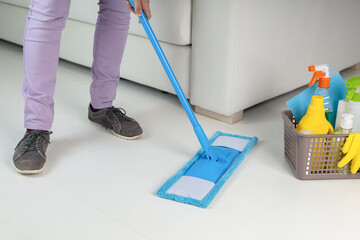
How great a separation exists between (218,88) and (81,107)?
532 mm

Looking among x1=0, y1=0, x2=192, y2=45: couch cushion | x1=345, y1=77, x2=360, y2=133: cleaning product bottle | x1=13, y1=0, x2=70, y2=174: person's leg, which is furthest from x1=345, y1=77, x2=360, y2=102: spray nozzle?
x1=13, y1=0, x2=70, y2=174: person's leg

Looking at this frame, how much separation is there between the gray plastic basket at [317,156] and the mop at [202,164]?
17 centimetres

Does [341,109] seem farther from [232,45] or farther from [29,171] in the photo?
[29,171]

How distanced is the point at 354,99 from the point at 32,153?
0.87 m

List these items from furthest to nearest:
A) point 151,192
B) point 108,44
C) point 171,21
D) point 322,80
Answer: point 171,21, point 108,44, point 322,80, point 151,192

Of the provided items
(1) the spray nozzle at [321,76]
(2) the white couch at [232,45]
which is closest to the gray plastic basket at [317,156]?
(1) the spray nozzle at [321,76]

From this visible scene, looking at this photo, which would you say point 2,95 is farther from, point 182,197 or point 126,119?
point 182,197

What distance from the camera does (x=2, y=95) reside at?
183 cm

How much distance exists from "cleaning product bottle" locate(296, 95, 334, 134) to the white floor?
14 centimetres

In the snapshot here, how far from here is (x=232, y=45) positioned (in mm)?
1500

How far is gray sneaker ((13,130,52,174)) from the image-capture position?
1236 mm

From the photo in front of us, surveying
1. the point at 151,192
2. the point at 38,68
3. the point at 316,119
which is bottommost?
the point at 151,192

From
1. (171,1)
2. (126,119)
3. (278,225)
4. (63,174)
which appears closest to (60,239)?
(63,174)

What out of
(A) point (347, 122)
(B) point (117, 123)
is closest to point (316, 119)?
(A) point (347, 122)
